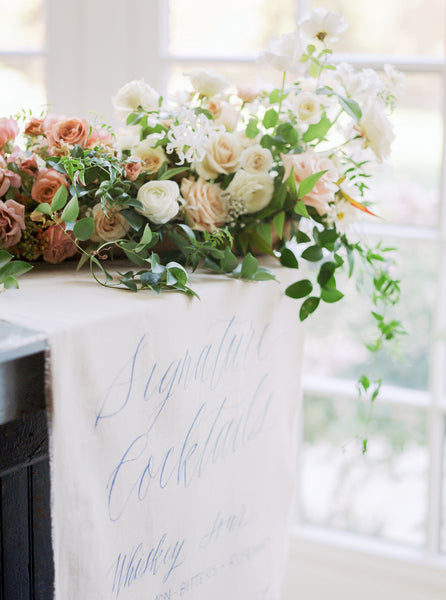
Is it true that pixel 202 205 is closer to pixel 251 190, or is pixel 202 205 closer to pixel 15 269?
pixel 251 190

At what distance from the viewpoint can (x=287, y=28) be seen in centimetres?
145

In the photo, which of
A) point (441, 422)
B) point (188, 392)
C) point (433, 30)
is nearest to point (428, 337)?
point (441, 422)

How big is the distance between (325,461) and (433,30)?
0.93 metres

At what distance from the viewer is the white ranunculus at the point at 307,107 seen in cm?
91

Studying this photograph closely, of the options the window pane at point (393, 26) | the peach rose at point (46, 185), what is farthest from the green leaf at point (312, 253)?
the window pane at point (393, 26)

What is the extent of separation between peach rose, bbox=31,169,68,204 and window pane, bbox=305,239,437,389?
2.54ft

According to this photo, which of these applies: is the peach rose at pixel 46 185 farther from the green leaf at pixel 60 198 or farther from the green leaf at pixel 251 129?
the green leaf at pixel 251 129

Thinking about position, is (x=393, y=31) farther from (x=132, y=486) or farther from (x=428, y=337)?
(x=132, y=486)

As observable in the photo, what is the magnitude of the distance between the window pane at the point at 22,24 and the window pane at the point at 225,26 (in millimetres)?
317

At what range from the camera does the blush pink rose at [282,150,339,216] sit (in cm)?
90

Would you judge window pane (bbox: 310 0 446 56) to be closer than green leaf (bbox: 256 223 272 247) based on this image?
No

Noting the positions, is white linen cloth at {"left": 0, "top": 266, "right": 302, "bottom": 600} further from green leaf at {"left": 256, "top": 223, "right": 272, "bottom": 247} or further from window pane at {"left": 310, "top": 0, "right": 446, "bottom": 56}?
window pane at {"left": 310, "top": 0, "right": 446, "bottom": 56}

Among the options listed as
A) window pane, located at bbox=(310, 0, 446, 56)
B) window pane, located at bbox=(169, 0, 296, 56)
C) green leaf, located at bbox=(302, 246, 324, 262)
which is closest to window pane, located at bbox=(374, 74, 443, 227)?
window pane, located at bbox=(310, 0, 446, 56)

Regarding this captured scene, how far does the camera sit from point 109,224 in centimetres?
86
